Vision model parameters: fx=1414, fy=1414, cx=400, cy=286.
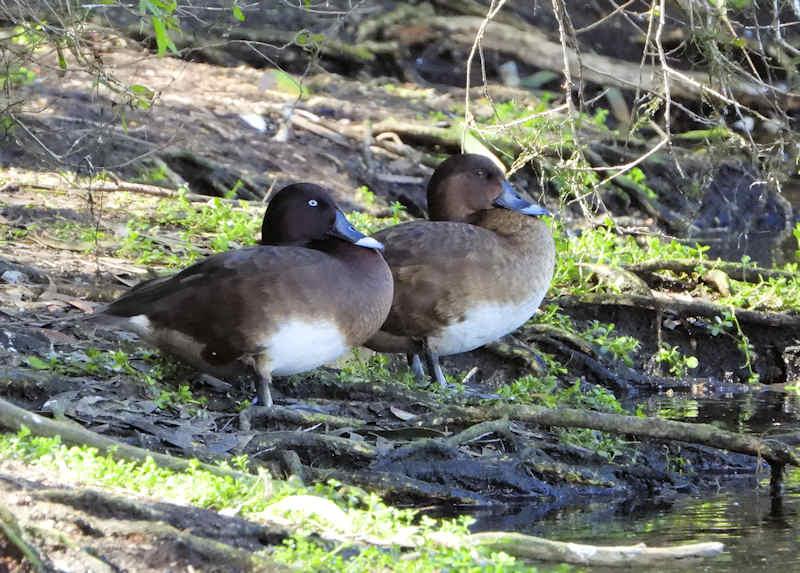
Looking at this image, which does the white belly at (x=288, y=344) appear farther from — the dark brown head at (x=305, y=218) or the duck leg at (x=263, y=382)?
the dark brown head at (x=305, y=218)

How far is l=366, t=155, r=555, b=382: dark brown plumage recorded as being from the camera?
7535 millimetres

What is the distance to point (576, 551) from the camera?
4.45 meters

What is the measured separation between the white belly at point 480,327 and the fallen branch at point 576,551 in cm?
306

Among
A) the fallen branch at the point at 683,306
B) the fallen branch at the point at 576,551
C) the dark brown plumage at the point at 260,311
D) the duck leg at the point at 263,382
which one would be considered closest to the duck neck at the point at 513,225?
the fallen branch at the point at 683,306

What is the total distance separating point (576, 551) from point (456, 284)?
321 centimetres

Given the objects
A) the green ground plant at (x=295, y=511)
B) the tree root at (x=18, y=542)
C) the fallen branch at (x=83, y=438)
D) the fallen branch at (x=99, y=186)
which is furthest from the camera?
the fallen branch at (x=99, y=186)

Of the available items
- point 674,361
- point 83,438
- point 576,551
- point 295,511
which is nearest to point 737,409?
point 674,361

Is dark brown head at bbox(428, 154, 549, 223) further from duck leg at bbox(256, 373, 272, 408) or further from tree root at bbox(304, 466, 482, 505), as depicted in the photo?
tree root at bbox(304, 466, 482, 505)

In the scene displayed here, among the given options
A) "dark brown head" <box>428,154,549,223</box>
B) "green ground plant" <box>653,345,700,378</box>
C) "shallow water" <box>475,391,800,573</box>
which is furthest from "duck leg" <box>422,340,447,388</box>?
"green ground plant" <box>653,345,700,378</box>

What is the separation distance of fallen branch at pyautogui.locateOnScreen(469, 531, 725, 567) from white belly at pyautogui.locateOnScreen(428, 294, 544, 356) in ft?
10.0

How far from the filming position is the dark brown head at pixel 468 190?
27.4 feet

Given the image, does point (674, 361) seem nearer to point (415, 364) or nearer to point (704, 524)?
point (415, 364)

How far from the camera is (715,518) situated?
19.2 ft

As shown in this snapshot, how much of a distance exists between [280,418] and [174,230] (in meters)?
3.41
